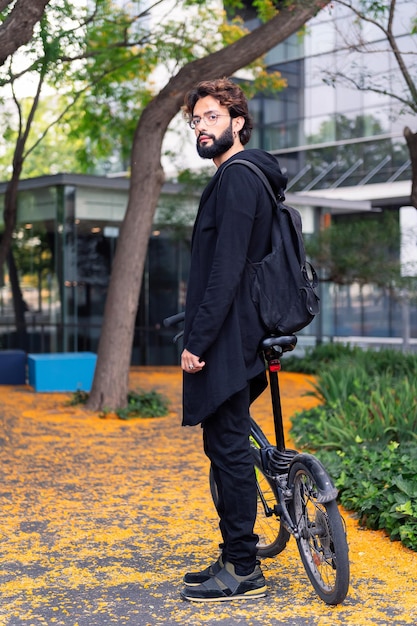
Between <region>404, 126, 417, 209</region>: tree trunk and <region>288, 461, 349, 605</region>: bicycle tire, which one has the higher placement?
<region>404, 126, 417, 209</region>: tree trunk

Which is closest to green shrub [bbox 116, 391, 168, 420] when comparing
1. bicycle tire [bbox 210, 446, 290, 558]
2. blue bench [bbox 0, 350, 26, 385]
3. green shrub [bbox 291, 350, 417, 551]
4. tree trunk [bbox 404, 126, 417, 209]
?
green shrub [bbox 291, 350, 417, 551]

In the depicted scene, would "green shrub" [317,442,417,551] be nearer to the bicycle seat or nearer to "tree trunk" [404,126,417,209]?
the bicycle seat

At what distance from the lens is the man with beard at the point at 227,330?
3.68 metres

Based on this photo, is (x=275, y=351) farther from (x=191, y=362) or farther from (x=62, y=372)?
(x=62, y=372)

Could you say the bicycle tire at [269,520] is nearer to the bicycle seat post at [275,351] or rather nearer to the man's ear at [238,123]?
the bicycle seat post at [275,351]

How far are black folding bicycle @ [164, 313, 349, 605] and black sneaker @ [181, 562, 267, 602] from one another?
231 millimetres

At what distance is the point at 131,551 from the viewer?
4652mm

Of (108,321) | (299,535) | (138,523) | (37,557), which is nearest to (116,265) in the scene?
(108,321)

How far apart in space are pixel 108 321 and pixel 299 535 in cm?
708

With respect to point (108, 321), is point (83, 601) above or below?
below

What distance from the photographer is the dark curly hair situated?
389cm

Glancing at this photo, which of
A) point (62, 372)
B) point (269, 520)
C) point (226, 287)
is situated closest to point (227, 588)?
point (269, 520)

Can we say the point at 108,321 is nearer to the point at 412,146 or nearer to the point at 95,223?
the point at 412,146

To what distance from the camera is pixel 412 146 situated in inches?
368
